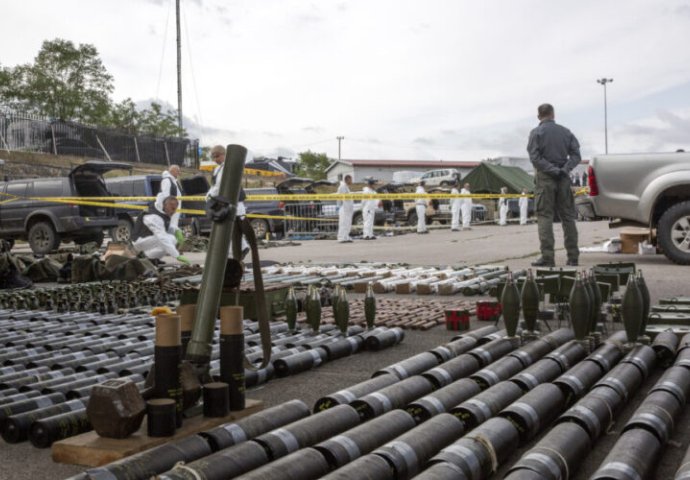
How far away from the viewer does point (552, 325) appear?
6.63 meters

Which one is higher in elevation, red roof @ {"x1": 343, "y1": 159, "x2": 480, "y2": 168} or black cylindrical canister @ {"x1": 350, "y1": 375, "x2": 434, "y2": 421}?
red roof @ {"x1": 343, "y1": 159, "x2": 480, "y2": 168}

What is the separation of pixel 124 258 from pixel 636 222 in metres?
8.00

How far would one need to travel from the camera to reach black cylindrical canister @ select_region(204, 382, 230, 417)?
12.0 ft

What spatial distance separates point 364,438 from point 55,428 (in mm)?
1537

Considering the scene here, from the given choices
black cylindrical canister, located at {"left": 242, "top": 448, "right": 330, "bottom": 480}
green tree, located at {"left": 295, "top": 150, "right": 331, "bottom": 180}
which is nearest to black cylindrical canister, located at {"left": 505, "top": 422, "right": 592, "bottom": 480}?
black cylindrical canister, located at {"left": 242, "top": 448, "right": 330, "bottom": 480}

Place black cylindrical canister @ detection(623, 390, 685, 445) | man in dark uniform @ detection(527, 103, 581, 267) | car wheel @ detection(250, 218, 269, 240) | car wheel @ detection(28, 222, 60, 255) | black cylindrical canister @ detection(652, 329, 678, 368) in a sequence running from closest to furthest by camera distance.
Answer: black cylindrical canister @ detection(623, 390, 685, 445)
black cylindrical canister @ detection(652, 329, 678, 368)
man in dark uniform @ detection(527, 103, 581, 267)
car wheel @ detection(28, 222, 60, 255)
car wheel @ detection(250, 218, 269, 240)

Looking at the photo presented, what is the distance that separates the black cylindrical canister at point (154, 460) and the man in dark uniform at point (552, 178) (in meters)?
8.62

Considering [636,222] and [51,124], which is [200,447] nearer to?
[636,222]

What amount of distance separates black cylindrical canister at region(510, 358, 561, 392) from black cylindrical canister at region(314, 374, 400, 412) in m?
0.68

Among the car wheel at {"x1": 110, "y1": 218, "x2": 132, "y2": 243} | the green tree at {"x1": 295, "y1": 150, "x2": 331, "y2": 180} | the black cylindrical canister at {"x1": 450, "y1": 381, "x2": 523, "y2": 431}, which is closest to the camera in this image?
the black cylindrical canister at {"x1": 450, "y1": 381, "x2": 523, "y2": 431}

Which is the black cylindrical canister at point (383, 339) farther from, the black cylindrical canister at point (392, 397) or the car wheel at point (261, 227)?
the car wheel at point (261, 227)

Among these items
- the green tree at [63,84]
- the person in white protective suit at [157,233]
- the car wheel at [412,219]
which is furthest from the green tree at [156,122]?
the person in white protective suit at [157,233]

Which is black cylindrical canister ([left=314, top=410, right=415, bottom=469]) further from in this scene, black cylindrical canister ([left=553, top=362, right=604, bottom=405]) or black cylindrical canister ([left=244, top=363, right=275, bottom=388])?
black cylindrical canister ([left=244, top=363, right=275, bottom=388])

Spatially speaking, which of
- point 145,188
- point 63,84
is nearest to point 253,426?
point 145,188
